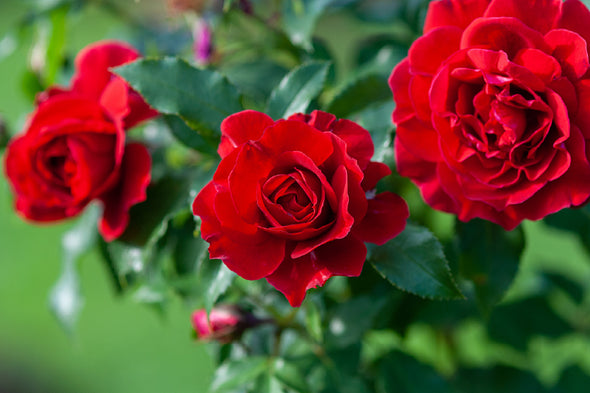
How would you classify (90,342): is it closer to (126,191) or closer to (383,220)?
(126,191)

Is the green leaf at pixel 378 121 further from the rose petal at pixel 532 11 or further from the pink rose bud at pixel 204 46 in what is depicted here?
the pink rose bud at pixel 204 46

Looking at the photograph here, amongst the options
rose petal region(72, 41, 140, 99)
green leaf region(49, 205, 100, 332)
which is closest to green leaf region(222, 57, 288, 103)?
rose petal region(72, 41, 140, 99)

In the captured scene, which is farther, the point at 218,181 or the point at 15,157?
the point at 15,157

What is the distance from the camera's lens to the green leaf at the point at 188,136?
608 millimetres

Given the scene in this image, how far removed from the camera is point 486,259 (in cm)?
63

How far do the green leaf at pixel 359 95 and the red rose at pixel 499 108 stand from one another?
15 cm

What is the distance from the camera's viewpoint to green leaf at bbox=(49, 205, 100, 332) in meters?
0.79

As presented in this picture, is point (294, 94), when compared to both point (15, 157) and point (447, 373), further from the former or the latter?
point (447, 373)

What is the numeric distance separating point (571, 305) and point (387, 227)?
0.83 m

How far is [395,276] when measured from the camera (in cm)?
52

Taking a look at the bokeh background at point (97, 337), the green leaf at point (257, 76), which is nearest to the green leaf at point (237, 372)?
the green leaf at point (257, 76)

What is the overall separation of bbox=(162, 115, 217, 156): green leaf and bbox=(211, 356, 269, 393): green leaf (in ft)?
0.74

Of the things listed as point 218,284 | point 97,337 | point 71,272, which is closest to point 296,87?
point 218,284

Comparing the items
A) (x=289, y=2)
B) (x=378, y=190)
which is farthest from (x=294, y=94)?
(x=289, y=2)
